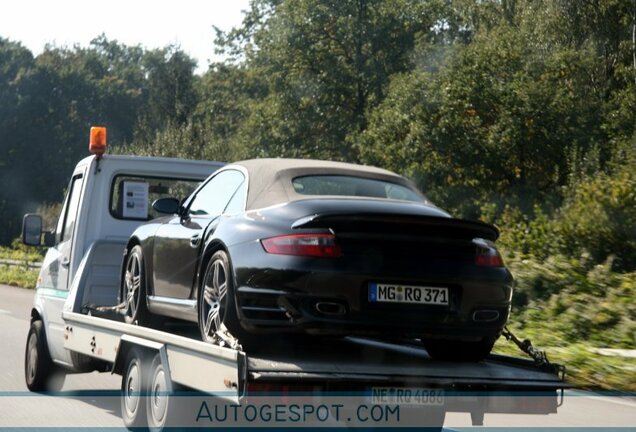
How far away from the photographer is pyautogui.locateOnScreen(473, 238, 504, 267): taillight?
6.69m

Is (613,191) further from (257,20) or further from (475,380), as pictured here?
(257,20)

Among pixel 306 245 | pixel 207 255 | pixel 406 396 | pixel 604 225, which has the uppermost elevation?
pixel 306 245

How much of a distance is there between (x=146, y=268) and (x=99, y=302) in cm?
116

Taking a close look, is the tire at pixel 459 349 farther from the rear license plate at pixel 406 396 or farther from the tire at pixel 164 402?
the tire at pixel 164 402

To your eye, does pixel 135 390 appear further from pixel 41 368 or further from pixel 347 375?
pixel 41 368

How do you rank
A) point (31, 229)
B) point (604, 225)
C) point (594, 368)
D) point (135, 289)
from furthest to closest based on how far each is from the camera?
1. point (604, 225)
2. point (594, 368)
3. point (31, 229)
4. point (135, 289)

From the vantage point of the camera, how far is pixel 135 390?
749cm

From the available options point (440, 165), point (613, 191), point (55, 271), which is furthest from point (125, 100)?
point (55, 271)

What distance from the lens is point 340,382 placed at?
19.1 ft

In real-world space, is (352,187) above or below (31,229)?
above

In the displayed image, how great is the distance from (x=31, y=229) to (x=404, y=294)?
4.92 meters

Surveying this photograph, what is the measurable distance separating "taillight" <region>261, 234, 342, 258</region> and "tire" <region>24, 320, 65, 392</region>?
4.11 metres

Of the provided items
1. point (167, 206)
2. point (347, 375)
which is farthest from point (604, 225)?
point (347, 375)

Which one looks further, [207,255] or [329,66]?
[329,66]
